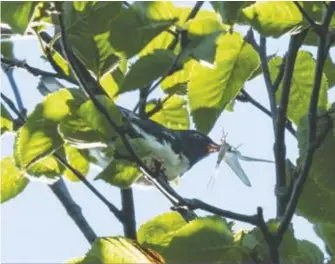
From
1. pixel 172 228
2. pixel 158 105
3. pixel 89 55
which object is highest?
pixel 89 55

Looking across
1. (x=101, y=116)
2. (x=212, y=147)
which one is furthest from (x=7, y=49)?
(x=212, y=147)

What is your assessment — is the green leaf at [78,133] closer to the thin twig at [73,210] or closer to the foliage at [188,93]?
the foliage at [188,93]

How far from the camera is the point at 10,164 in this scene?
1.20 meters

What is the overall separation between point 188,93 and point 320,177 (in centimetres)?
20

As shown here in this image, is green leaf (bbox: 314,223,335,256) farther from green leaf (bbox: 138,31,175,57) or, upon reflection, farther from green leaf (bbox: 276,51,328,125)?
green leaf (bbox: 138,31,175,57)

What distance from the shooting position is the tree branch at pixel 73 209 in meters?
1.46

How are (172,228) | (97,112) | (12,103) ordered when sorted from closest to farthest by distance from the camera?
(97,112) < (172,228) < (12,103)

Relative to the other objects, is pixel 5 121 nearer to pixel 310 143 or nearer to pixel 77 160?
pixel 77 160

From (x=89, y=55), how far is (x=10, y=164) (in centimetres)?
27

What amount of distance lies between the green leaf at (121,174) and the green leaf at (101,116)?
0.08 meters

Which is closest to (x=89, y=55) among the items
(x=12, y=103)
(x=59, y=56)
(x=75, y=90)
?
(x=75, y=90)

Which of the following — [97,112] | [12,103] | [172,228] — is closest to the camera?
[97,112]

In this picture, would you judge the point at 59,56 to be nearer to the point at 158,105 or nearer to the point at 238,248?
the point at 158,105

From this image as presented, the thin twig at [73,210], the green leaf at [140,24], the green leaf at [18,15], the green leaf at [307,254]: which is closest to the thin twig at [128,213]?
the thin twig at [73,210]
